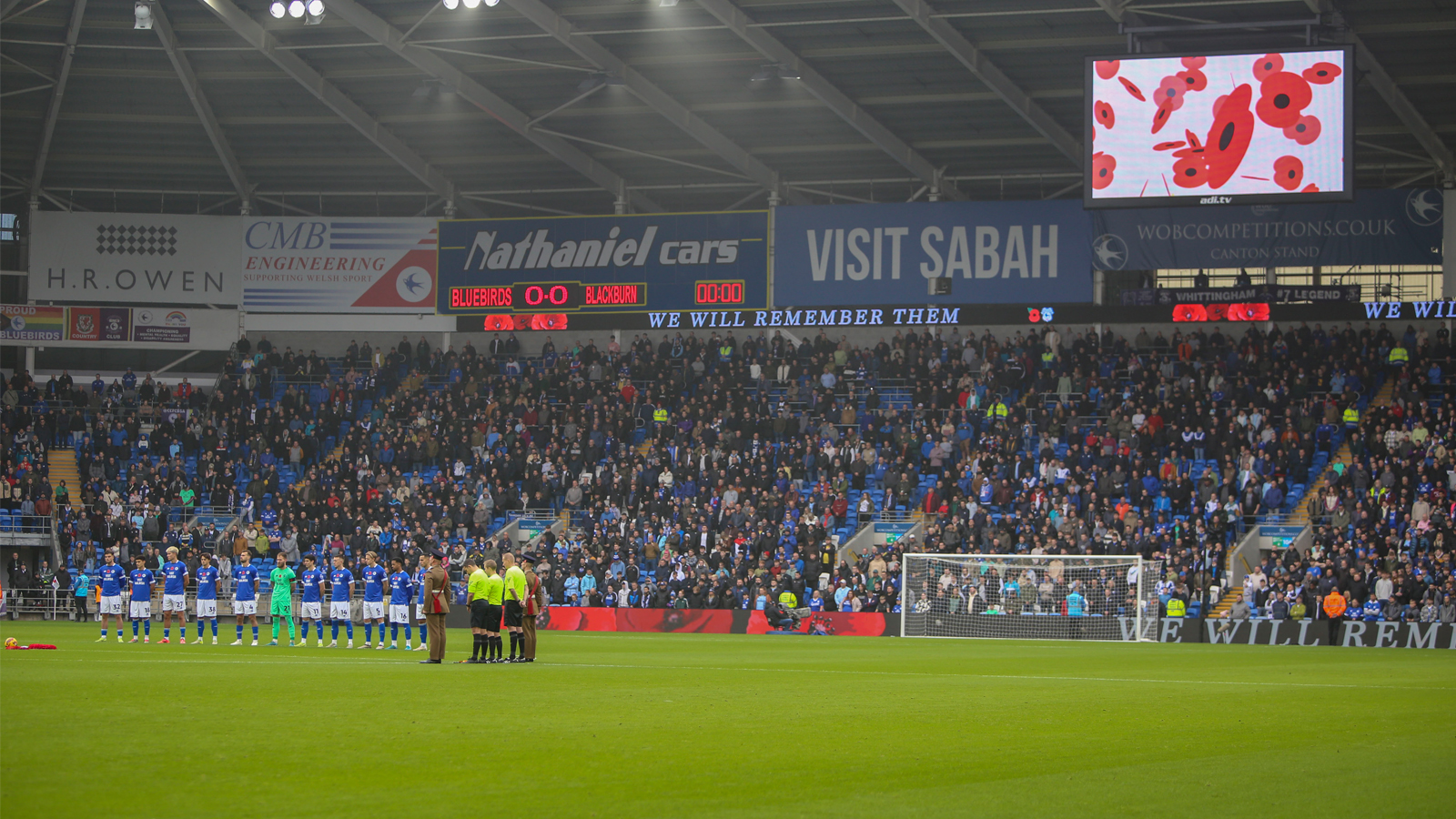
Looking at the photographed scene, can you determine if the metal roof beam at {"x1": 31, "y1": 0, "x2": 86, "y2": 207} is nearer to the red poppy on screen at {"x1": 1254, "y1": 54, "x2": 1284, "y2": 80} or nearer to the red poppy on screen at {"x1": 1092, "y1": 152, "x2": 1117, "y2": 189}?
the red poppy on screen at {"x1": 1092, "y1": 152, "x2": 1117, "y2": 189}

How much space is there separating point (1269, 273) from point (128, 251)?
124 feet

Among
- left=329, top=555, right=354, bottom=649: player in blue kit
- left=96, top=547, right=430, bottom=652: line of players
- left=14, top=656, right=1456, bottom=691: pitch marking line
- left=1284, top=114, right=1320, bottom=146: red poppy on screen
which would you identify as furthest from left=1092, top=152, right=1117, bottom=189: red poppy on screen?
left=329, top=555, right=354, bottom=649: player in blue kit

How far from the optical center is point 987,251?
45688mm

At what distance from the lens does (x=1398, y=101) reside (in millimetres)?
38312

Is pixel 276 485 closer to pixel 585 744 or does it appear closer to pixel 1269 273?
pixel 1269 273

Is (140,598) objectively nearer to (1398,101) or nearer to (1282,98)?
(1282,98)

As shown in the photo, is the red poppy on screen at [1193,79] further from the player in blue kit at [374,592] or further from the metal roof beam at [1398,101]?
the player in blue kit at [374,592]

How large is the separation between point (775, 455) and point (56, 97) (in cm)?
2349

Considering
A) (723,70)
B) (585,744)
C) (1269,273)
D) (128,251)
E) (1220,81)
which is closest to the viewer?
(585,744)

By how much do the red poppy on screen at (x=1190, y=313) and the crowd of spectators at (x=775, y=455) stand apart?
153cm

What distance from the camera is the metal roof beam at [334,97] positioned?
38.6m

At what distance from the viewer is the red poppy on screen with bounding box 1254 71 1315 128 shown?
31000mm


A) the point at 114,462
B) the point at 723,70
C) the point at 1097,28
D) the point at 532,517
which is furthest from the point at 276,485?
the point at 1097,28

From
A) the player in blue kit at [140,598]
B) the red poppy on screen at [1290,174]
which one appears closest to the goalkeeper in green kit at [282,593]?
the player in blue kit at [140,598]
